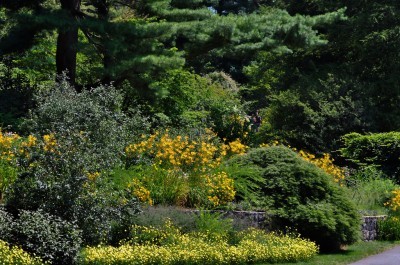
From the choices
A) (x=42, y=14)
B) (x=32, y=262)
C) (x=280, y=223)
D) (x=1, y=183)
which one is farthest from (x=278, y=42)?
(x=32, y=262)

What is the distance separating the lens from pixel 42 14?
19.1 meters

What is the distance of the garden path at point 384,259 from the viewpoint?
13.1 metres

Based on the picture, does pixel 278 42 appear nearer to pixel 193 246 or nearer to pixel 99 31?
pixel 99 31

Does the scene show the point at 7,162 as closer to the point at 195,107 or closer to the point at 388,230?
the point at 388,230

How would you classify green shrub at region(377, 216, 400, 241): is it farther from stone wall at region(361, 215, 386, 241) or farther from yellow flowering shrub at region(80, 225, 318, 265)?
yellow flowering shrub at region(80, 225, 318, 265)

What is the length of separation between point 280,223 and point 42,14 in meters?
8.88

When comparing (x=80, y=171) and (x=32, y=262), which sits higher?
(x=80, y=171)

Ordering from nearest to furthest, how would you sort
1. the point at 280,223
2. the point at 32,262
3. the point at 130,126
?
the point at 32,262, the point at 280,223, the point at 130,126

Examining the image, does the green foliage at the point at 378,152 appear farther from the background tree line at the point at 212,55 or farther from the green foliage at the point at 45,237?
the green foliage at the point at 45,237

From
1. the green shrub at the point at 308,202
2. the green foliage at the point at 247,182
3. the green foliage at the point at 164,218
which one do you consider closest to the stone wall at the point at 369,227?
the green shrub at the point at 308,202

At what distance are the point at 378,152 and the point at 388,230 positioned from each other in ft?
20.4

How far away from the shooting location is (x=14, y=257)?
1030cm

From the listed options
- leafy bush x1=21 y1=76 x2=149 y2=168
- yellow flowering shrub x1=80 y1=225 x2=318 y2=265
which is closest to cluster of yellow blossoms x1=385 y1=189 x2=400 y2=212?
yellow flowering shrub x1=80 y1=225 x2=318 y2=265

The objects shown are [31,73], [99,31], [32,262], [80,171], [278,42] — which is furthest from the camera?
[31,73]
